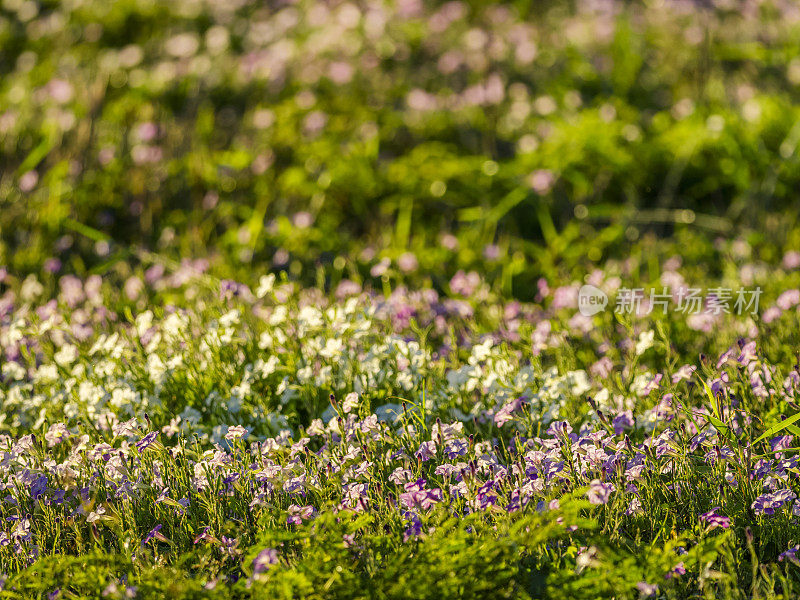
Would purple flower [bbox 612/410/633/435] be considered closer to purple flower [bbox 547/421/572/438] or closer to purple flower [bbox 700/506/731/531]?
purple flower [bbox 547/421/572/438]

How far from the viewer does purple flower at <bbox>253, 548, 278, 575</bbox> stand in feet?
6.73

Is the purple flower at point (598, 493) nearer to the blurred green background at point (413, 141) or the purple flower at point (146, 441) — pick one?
the purple flower at point (146, 441)

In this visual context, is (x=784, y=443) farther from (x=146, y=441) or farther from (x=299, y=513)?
(x=146, y=441)

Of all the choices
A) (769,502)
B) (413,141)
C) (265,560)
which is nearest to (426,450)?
(265,560)

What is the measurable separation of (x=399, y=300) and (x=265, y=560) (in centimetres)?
210

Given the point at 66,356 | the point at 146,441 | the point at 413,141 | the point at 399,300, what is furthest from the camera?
the point at 413,141

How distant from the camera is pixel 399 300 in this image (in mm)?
4016

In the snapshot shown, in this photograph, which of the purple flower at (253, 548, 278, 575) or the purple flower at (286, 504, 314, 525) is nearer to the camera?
the purple flower at (253, 548, 278, 575)

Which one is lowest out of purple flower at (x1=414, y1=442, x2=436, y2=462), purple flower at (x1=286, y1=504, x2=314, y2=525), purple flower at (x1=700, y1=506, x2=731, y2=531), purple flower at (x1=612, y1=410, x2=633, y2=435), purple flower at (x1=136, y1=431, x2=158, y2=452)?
purple flower at (x1=612, y1=410, x2=633, y2=435)

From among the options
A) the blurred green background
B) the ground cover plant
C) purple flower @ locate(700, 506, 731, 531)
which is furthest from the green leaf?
the blurred green background

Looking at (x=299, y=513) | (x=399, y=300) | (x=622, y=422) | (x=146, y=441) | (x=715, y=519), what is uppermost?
(x=146, y=441)

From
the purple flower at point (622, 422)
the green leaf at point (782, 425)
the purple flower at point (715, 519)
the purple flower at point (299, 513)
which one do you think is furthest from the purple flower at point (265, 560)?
the green leaf at point (782, 425)

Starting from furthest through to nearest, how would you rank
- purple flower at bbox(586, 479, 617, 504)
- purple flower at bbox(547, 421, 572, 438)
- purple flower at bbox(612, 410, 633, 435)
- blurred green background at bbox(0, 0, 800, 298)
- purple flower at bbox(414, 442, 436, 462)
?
blurred green background at bbox(0, 0, 800, 298), purple flower at bbox(612, 410, 633, 435), purple flower at bbox(414, 442, 436, 462), purple flower at bbox(547, 421, 572, 438), purple flower at bbox(586, 479, 617, 504)

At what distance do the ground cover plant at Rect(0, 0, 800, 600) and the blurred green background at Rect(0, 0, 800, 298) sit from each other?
0.10 ft
